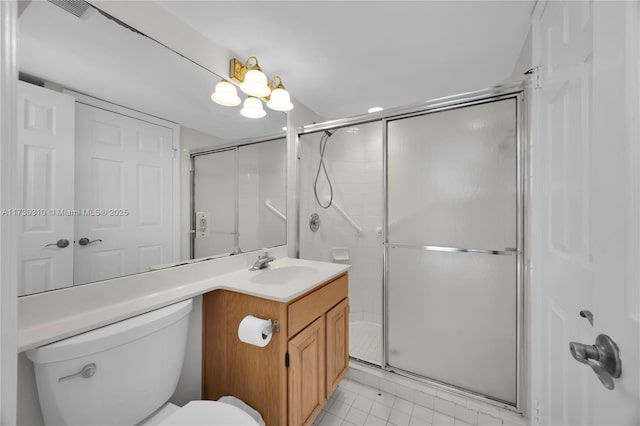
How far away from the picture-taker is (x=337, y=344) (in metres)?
1.53

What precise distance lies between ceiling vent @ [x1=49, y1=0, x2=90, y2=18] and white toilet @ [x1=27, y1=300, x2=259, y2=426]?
118cm

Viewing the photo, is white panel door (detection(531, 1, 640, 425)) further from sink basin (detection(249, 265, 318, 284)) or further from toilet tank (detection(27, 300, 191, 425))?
toilet tank (detection(27, 300, 191, 425))

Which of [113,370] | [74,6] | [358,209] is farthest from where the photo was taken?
[358,209]

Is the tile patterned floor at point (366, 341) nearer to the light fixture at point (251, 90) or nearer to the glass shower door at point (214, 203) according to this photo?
the glass shower door at point (214, 203)

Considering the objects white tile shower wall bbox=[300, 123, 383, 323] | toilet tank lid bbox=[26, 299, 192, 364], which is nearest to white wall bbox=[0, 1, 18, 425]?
toilet tank lid bbox=[26, 299, 192, 364]

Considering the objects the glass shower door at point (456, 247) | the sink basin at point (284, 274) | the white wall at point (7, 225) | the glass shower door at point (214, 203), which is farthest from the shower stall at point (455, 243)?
the white wall at point (7, 225)

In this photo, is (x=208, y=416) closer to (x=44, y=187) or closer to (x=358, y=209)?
(x=44, y=187)

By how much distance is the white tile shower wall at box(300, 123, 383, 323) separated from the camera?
2.46 m

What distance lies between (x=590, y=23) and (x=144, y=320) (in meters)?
1.71

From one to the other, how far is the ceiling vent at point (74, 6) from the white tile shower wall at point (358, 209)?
5.67 feet

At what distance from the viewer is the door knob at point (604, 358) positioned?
1.56 feet

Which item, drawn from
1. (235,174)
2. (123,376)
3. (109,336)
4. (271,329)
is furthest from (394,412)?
(235,174)

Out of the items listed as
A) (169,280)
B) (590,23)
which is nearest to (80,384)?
(169,280)

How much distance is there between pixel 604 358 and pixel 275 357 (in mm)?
1056
